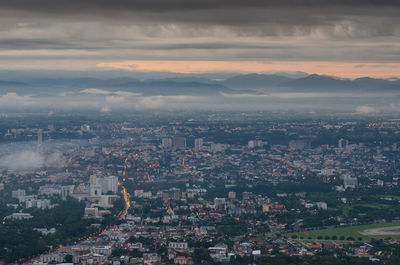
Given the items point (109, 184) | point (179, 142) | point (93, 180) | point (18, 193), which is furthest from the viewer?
point (179, 142)

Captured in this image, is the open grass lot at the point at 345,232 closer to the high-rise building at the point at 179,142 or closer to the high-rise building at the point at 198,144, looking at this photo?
the high-rise building at the point at 198,144

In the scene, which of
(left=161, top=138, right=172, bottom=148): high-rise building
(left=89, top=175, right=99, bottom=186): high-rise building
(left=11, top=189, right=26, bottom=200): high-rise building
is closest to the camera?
(left=11, top=189, right=26, bottom=200): high-rise building

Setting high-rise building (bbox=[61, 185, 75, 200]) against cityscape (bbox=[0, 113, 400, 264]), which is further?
high-rise building (bbox=[61, 185, 75, 200])

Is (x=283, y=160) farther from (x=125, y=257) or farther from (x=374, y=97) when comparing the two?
(x=374, y=97)

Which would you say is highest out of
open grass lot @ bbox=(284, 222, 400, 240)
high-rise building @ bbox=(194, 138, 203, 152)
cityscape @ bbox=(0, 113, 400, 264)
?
high-rise building @ bbox=(194, 138, 203, 152)

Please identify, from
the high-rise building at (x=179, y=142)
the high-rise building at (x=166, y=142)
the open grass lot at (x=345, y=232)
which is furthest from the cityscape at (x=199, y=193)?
the high-rise building at (x=166, y=142)

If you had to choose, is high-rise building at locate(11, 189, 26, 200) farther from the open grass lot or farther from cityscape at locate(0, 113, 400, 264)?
the open grass lot

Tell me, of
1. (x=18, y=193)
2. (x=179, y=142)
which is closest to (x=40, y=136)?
(x=179, y=142)

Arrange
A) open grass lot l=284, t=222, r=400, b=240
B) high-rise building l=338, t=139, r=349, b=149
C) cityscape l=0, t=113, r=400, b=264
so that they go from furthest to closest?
high-rise building l=338, t=139, r=349, b=149 < open grass lot l=284, t=222, r=400, b=240 < cityscape l=0, t=113, r=400, b=264

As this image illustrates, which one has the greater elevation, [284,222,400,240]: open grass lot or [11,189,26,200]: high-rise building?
[11,189,26,200]: high-rise building

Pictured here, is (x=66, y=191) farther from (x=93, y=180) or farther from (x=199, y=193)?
(x=199, y=193)

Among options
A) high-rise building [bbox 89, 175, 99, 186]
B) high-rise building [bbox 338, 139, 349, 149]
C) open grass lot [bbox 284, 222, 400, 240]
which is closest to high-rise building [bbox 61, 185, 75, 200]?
high-rise building [bbox 89, 175, 99, 186]

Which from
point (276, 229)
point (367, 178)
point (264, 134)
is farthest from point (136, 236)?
point (264, 134)
